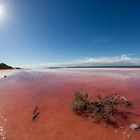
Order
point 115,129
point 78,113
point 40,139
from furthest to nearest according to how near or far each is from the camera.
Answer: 1. point 78,113
2. point 115,129
3. point 40,139

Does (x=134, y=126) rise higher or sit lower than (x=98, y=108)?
lower

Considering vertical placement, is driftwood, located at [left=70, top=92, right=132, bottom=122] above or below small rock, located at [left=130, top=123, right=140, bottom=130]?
above

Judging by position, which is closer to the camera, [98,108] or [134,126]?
[134,126]

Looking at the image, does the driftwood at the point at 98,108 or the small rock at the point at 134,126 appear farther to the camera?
the driftwood at the point at 98,108

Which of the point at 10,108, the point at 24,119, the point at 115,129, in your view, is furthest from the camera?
the point at 10,108

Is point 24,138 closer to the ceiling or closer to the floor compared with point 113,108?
closer to the floor

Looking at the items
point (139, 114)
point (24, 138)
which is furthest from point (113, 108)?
point (24, 138)

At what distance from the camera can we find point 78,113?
25.5ft

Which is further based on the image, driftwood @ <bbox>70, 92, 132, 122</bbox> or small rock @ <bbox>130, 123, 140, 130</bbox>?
driftwood @ <bbox>70, 92, 132, 122</bbox>

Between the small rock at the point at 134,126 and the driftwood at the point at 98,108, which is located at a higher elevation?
the driftwood at the point at 98,108

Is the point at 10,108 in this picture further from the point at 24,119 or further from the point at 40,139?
the point at 40,139

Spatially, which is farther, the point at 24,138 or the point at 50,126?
the point at 50,126

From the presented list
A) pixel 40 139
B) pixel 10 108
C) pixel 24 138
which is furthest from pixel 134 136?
pixel 10 108

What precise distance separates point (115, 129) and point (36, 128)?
3.08 m
